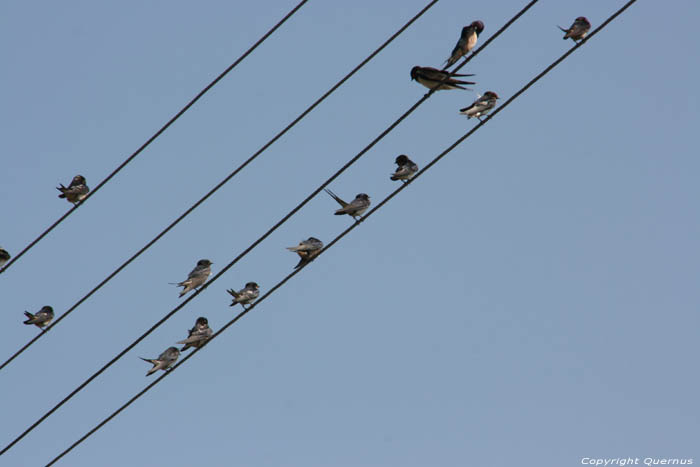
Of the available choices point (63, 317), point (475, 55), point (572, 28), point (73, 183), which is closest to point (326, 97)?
point (475, 55)

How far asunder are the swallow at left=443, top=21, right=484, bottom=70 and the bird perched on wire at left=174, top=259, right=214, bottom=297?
507cm

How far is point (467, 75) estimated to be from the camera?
15.0 metres

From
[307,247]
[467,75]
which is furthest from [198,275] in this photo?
[467,75]

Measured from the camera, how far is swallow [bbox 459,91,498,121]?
65.3 feet

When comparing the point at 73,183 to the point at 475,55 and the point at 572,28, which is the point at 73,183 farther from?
the point at 475,55

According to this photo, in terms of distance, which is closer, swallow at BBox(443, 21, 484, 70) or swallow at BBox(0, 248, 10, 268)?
swallow at BBox(443, 21, 484, 70)

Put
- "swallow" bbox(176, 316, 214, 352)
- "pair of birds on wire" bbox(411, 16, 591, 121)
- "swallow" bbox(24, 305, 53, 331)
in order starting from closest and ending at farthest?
1. "pair of birds on wire" bbox(411, 16, 591, 121)
2. "swallow" bbox(176, 316, 214, 352)
3. "swallow" bbox(24, 305, 53, 331)

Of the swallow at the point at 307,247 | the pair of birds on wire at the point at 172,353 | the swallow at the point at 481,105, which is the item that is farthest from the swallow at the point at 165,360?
the swallow at the point at 481,105

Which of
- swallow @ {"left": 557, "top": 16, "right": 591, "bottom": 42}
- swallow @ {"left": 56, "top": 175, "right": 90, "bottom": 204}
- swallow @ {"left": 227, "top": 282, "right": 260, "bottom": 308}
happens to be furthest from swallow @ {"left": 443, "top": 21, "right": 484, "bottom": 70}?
swallow @ {"left": 56, "top": 175, "right": 90, "bottom": 204}

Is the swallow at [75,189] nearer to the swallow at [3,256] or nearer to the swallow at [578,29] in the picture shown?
the swallow at [3,256]

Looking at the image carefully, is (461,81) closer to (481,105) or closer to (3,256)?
(481,105)

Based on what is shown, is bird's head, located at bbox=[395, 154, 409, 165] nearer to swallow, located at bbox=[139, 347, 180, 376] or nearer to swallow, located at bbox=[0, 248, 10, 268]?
swallow, located at bbox=[139, 347, 180, 376]

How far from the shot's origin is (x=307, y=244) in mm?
17656

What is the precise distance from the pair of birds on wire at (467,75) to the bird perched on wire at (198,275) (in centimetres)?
457
